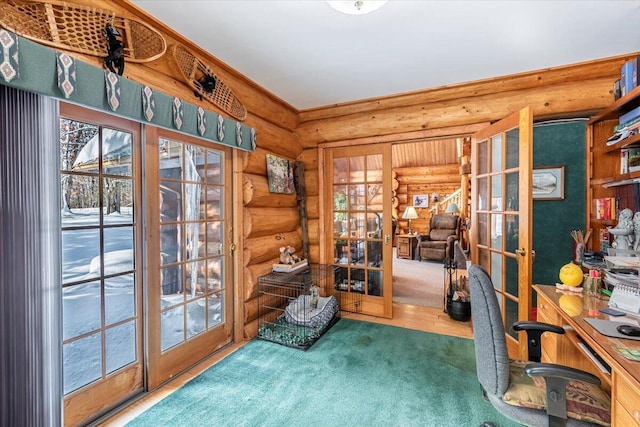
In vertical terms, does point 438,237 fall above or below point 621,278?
below

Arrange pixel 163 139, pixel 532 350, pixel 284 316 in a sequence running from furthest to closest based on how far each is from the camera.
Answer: pixel 284 316 → pixel 163 139 → pixel 532 350

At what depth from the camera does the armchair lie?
7324 millimetres

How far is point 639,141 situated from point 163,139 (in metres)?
3.70

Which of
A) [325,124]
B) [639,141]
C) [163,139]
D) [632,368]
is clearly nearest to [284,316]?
[163,139]

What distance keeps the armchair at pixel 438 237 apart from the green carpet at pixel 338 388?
465 centimetres

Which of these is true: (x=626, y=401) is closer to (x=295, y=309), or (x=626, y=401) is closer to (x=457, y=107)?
A: (x=295, y=309)

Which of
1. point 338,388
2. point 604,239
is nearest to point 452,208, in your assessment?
point 604,239

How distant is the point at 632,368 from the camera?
1.05m

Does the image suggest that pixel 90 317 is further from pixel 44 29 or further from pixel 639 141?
pixel 639 141

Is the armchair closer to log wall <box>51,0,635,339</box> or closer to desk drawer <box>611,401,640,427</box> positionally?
log wall <box>51,0,635,339</box>

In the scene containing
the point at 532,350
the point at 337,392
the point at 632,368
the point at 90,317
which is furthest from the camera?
the point at 337,392

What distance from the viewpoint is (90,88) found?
5.33 feet

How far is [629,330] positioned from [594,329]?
123 mm

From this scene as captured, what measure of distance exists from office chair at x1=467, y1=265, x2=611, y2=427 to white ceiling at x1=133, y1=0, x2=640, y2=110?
71.9 inches
